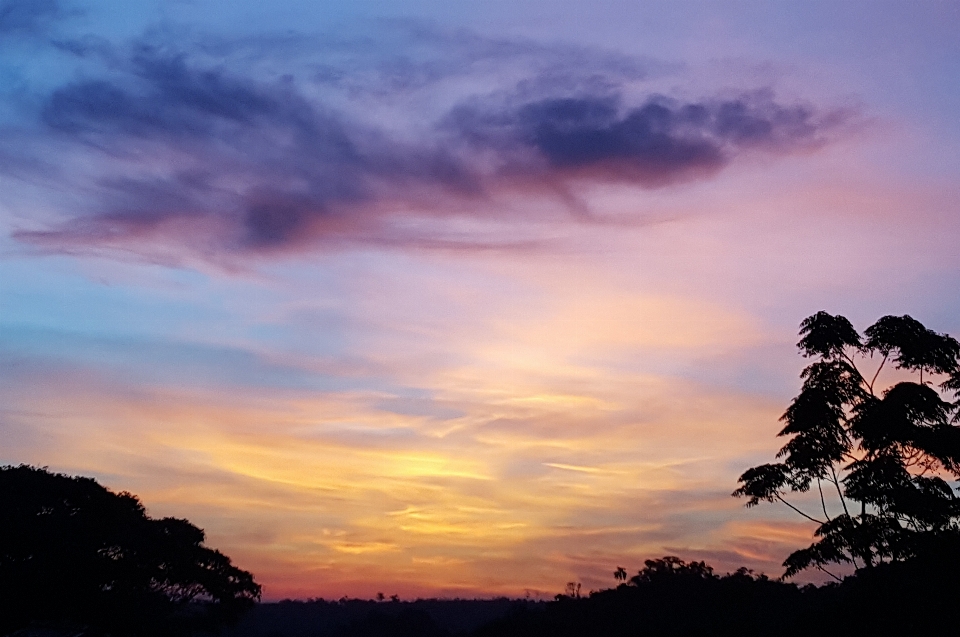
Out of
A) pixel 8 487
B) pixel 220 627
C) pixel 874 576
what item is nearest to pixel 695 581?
pixel 220 627

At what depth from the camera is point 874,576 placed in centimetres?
2647

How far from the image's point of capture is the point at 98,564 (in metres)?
38.4

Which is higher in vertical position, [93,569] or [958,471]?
[958,471]

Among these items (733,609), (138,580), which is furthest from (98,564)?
(733,609)

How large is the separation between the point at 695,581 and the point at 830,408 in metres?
47.2

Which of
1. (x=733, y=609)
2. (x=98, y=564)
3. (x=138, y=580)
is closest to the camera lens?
(x=98, y=564)

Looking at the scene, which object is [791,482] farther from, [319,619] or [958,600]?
[319,619]

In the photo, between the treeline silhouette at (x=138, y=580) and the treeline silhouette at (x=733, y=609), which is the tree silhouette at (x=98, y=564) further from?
the treeline silhouette at (x=733, y=609)

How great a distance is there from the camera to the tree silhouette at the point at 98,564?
36688mm

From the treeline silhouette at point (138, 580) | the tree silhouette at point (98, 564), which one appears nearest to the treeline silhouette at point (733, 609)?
the treeline silhouette at point (138, 580)

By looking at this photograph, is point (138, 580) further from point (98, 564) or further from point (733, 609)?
point (733, 609)

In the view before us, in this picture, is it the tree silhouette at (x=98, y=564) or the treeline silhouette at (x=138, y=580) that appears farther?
the tree silhouette at (x=98, y=564)

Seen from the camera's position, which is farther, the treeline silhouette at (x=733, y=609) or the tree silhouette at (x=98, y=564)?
the tree silhouette at (x=98, y=564)

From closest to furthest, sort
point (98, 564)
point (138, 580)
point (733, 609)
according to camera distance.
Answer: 1. point (98, 564)
2. point (138, 580)
3. point (733, 609)
